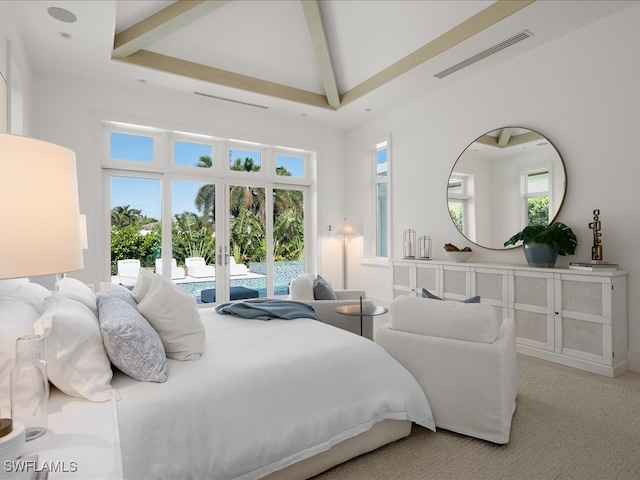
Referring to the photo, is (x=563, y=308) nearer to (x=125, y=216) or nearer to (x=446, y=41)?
(x=446, y=41)

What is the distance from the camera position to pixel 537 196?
3.93 metres

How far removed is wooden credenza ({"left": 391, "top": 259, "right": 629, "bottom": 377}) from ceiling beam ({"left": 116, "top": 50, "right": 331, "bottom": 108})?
129 inches

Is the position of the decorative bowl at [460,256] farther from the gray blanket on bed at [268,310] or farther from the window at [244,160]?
the window at [244,160]

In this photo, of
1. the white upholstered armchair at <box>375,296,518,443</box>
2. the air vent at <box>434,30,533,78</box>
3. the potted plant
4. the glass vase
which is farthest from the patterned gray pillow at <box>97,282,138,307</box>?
the air vent at <box>434,30,533,78</box>

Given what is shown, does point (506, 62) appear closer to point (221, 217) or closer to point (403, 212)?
point (403, 212)

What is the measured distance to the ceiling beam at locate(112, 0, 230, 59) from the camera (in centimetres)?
354

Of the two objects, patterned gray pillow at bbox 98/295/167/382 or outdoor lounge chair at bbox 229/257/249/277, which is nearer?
patterned gray pillow at bbox 98/295/167/382

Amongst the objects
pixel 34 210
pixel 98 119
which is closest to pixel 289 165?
pixel 98 119

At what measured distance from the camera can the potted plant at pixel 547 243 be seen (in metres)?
3.51

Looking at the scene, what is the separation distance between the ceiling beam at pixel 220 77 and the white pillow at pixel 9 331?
11.7 feet

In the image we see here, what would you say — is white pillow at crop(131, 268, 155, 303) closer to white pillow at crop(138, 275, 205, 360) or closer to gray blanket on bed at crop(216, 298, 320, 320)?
white pillow at crop(138, 275, 205, 360)

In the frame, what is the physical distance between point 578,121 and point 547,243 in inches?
49.7

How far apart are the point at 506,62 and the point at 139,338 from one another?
15.2ft

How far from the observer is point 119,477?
1044 mm
